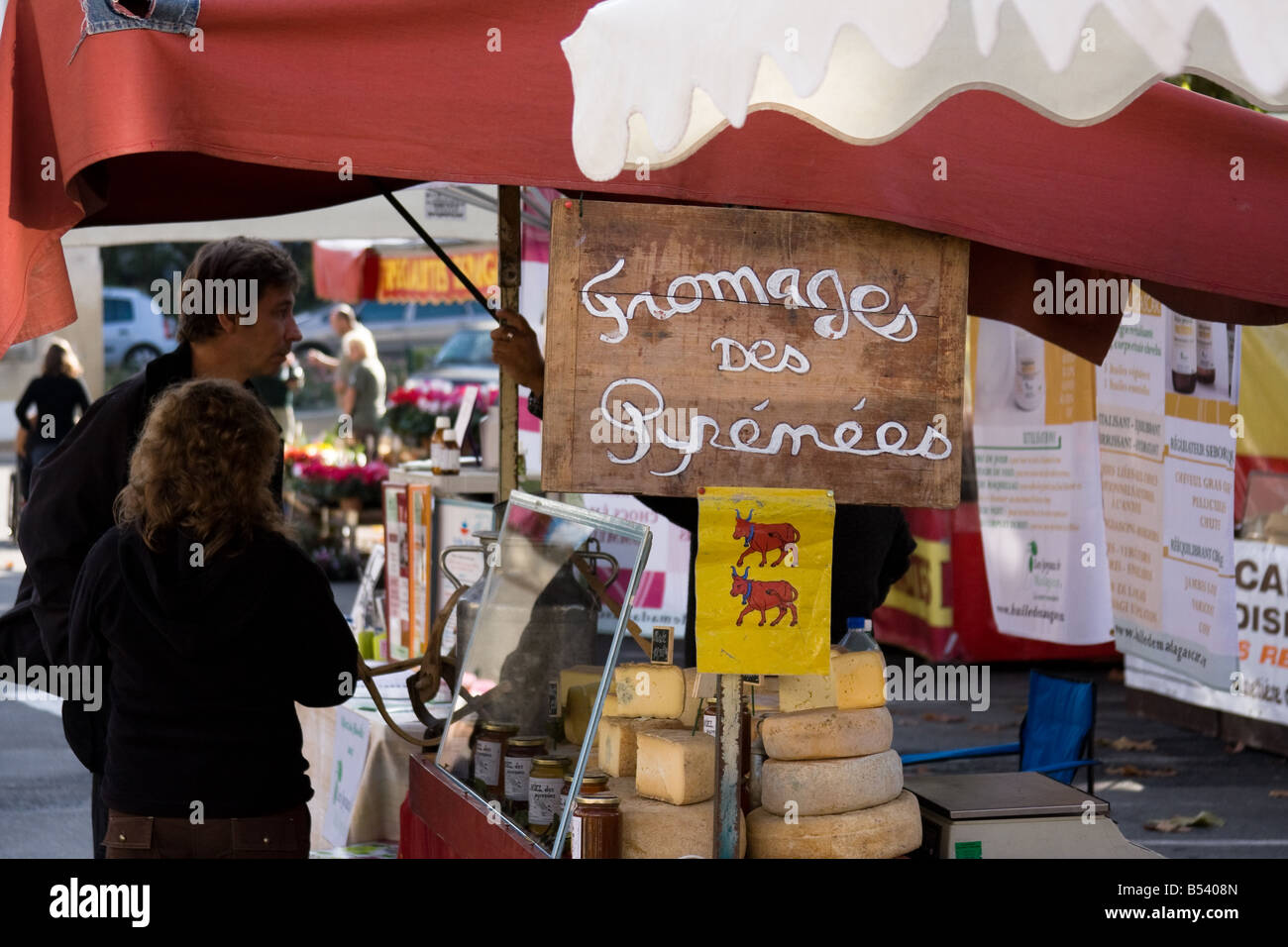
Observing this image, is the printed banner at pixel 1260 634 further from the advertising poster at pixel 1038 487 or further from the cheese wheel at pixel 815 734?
the cheese wheel at pixel 815 734

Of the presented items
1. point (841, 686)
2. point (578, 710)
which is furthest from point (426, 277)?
point (841, 686)

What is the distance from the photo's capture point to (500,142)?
2.63 m

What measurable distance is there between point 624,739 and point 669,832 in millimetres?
308

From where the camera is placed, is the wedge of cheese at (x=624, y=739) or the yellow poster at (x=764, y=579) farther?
Result: the wedge of cheese at (x=624, y=739)

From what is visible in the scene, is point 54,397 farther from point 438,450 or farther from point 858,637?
point 858,637

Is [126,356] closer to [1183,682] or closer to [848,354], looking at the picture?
[1183,682]

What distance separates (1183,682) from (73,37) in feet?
21.9

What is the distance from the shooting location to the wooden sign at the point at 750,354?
2617 mm

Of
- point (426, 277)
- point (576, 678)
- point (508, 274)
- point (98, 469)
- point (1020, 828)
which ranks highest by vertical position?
point (426, 277)

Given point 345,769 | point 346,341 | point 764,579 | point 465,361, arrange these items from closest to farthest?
point 764,579 < point 345,769 < point 346,341 < point 465,361

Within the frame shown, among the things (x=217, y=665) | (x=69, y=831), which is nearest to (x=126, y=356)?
(x=69, y=831)

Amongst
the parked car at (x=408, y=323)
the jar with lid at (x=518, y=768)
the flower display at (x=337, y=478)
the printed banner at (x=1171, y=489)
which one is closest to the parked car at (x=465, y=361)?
the parked car at (x=408, y=323)

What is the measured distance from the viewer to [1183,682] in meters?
7.68

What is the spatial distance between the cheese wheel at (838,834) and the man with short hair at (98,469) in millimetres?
1509
